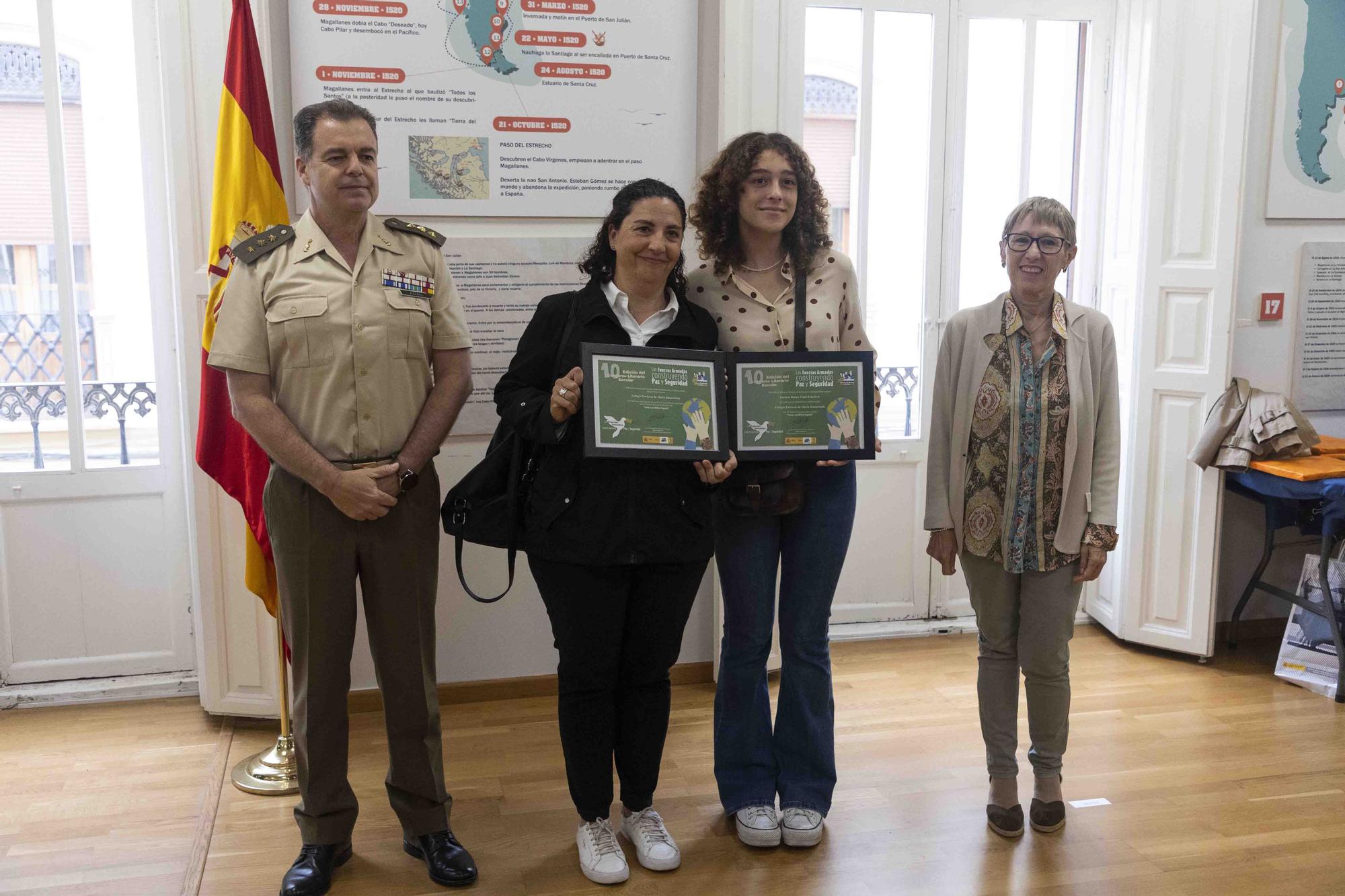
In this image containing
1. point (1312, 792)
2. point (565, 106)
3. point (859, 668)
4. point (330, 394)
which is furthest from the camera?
point (859, 668)

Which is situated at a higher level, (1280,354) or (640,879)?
(1280,354)

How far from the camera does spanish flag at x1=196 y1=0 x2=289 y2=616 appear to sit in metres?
2.82

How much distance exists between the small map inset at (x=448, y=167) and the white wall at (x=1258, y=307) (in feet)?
8.56

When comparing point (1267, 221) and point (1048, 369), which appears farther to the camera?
point (1267, 221)

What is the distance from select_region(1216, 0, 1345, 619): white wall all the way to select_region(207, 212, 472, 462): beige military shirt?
2960 millimetres

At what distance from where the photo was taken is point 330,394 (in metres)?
2.29

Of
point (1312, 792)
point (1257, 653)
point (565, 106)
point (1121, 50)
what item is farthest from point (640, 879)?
point (1121, 50)

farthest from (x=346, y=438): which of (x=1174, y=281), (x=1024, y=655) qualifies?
(x=1174, y=281)

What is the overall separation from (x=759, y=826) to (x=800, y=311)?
125 centimetres

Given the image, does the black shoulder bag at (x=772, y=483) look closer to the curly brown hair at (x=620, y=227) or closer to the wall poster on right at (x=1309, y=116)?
the curly brown hair at (x=620, y=227)

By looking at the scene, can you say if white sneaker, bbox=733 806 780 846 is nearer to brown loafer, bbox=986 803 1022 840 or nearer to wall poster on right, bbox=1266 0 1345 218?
brown loafer, bbox=986 803 1022 840

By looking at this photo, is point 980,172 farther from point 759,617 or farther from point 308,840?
point 308,840

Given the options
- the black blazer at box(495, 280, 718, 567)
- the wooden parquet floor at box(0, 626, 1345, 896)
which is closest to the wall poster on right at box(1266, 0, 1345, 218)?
the wooden parquet floor at box(0, 626, 1345, 896)

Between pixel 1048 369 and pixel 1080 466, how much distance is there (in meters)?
0.24
